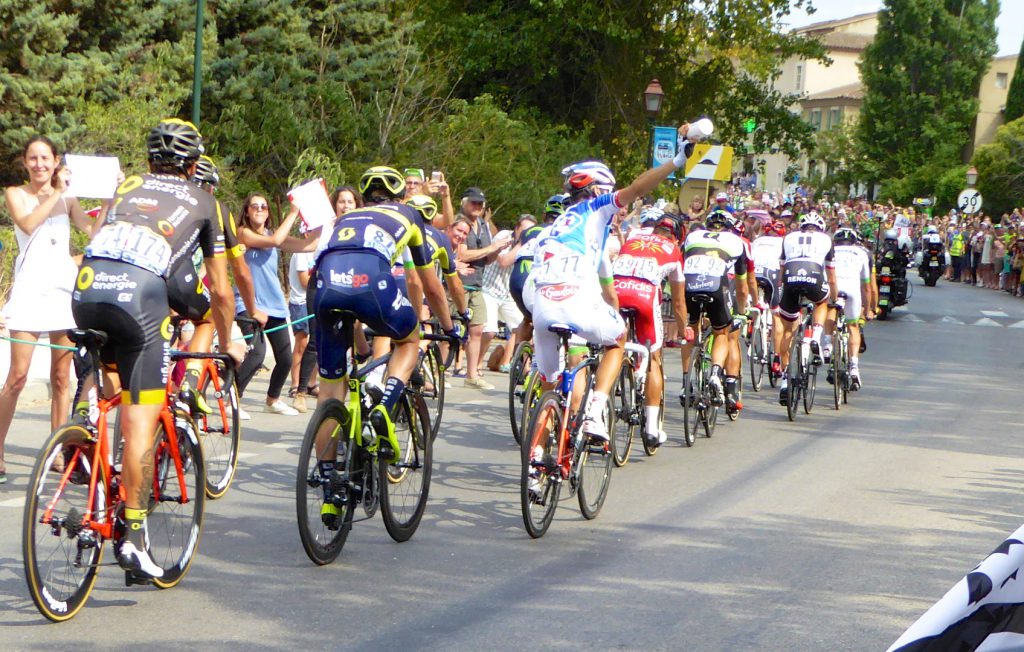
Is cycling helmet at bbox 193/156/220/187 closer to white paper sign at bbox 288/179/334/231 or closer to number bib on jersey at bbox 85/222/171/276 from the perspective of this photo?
white paper sign at bbox 288/179/334/231

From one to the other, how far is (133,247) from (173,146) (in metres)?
0.55

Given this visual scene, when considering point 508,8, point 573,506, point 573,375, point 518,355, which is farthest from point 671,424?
point 508,8

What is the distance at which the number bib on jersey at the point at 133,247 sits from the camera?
18.3 feet

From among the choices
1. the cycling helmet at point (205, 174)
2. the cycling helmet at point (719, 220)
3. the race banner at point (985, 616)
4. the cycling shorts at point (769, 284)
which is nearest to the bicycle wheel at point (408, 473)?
the cycling helmet at point (205, 174)

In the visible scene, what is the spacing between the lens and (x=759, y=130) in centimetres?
3988

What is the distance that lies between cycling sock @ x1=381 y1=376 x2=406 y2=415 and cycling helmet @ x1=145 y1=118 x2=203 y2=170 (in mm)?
1531

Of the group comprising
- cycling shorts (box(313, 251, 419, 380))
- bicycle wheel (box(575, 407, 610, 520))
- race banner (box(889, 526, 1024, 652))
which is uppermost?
cycling shorts (box(313, 251, 419, 380))

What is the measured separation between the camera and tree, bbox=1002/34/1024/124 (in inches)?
2948

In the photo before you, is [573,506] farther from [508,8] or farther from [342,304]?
[508,8]

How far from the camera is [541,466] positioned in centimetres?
727

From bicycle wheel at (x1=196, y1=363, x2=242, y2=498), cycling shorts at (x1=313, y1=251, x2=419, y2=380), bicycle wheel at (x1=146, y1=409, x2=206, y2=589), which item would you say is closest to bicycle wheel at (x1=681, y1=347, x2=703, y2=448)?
bicycle wheel at (x1=196, y1=363, x2=242, y2=498)

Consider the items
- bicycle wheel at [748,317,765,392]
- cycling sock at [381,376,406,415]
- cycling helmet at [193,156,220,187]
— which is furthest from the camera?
bicycle wheel at [748,317,765,392]

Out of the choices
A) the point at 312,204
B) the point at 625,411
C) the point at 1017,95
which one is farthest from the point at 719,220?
the point at 1017,95

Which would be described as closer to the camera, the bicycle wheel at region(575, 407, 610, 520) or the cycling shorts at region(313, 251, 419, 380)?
the cycling shorts at region(313, 251, 419, 380)
